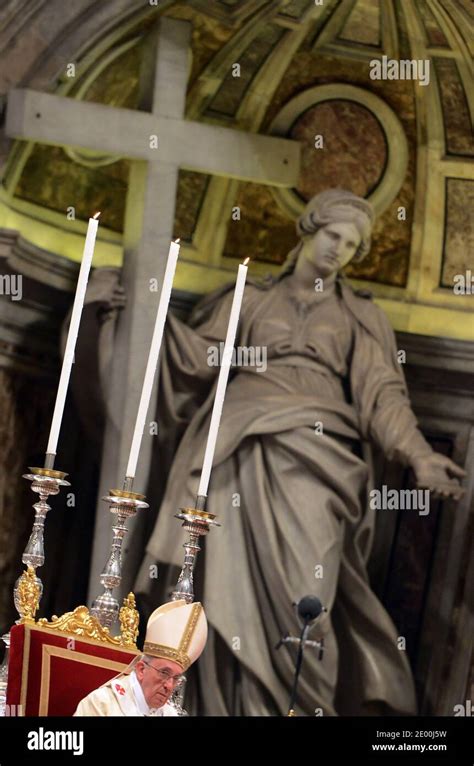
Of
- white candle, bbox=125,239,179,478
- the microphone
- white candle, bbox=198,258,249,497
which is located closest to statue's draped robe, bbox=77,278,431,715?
the microphone

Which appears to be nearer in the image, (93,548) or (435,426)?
(93,548)

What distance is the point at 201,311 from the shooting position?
8547mm

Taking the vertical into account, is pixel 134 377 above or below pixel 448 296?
below

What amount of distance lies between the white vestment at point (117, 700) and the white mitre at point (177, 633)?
0.30 feet

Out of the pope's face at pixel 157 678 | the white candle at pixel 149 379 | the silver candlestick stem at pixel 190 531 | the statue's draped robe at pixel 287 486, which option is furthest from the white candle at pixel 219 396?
the statue's draped robe at pixel 287 486

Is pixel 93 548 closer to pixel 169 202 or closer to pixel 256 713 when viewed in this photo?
pixel 256 713

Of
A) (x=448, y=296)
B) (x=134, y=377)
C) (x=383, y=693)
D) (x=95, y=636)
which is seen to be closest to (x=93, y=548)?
(x=134, y=377)

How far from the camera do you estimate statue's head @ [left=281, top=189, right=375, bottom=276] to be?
833 centimetres

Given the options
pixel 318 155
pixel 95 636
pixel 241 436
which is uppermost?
pixel 318 155

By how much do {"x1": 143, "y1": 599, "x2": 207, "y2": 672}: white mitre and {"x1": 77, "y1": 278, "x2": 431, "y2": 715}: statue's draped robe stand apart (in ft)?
10.6

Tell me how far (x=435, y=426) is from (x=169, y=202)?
1598 mm

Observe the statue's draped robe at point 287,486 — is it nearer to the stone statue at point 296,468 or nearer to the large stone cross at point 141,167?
the stone statue at point 296,468

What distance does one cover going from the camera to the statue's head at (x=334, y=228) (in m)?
8.33
